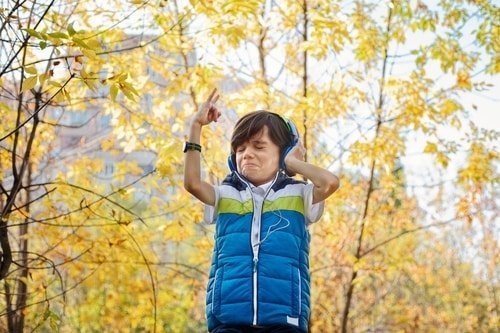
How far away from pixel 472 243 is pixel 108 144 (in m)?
10.1

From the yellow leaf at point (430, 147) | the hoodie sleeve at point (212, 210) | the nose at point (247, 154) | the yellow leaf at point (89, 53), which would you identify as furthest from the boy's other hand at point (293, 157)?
the yellow leaf at point (430, 147)

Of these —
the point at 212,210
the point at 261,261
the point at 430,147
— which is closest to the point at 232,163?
the point at 212,210

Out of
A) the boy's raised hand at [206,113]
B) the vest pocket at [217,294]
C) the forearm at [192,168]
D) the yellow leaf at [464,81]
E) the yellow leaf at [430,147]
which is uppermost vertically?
the yellow leaf at [464,81]

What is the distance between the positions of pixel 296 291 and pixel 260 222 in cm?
27

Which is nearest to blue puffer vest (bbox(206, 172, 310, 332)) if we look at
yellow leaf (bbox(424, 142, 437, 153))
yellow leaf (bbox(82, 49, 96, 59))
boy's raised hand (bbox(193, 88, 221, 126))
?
boy's raised hand (bbox(193, 88, 221, 126))

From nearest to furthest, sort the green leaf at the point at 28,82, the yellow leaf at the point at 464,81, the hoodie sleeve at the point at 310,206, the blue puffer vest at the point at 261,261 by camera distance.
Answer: the green leaf at the point at 28,82
the blue puffer vest at the point at 261,261
the hoodie sleeve at the point at 310,206
the yellow leaf at the point at 464,81

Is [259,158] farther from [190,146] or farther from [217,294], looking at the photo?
[217,294]

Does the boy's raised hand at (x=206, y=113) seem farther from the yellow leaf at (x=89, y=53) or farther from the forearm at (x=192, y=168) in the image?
the yellow leaf at (x=89, y=53)

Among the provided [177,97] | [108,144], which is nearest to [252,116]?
[177,97]

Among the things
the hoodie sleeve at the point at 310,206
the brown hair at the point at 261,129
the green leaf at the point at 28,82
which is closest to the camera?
the green leaf at the point at 28,82

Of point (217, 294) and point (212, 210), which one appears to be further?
point (212, 210)

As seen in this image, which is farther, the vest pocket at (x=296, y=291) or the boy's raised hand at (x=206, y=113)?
the boy's raised hand at (x=206, y=113)

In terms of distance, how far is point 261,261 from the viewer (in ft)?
6.47

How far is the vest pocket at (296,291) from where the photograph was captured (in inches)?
76.0
